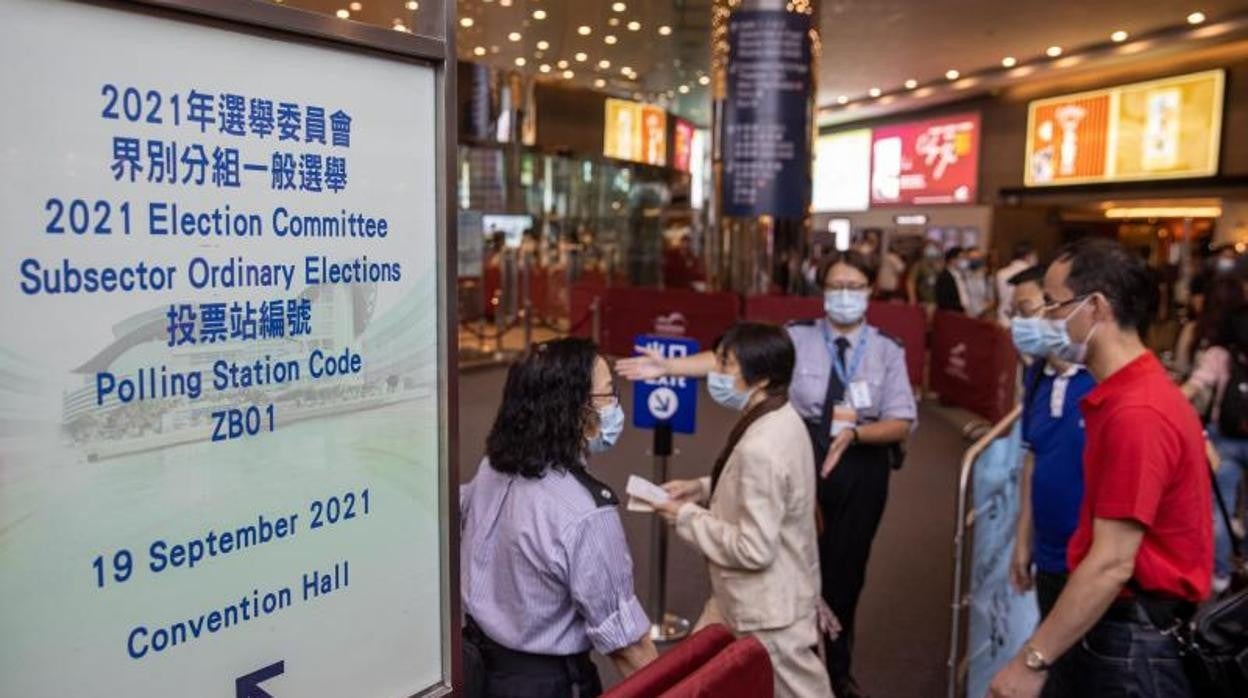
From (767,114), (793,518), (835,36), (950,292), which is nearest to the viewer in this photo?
(793,518)

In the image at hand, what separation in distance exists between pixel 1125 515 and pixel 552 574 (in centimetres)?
117

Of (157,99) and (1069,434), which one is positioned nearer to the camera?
(157,99)

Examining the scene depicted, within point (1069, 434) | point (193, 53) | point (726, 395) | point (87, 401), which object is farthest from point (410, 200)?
point (1069, 434)

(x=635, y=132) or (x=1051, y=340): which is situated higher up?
(x=635, y=132)

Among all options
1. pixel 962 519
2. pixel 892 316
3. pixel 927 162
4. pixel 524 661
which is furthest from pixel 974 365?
pixel 927 162

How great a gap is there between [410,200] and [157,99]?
31 cm

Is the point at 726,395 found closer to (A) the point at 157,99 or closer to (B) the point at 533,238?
(A) the point at 157,99

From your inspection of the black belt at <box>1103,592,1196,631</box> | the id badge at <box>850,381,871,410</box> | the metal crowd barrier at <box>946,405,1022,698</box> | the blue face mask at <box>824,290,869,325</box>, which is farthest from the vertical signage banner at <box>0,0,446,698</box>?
the blue face mask at <box>824,290,869,325</box>

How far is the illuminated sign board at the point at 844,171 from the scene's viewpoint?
901 inches

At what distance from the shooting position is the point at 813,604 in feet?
8.53

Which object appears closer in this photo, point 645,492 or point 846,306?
point 645,492

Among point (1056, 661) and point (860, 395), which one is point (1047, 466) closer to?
point (1056, 661)

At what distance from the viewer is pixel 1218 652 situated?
1.98 meters

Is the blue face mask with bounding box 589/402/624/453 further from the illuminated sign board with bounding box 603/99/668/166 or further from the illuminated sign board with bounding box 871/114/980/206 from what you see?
the illuminated sign board with bounding box 871/114/980/206
